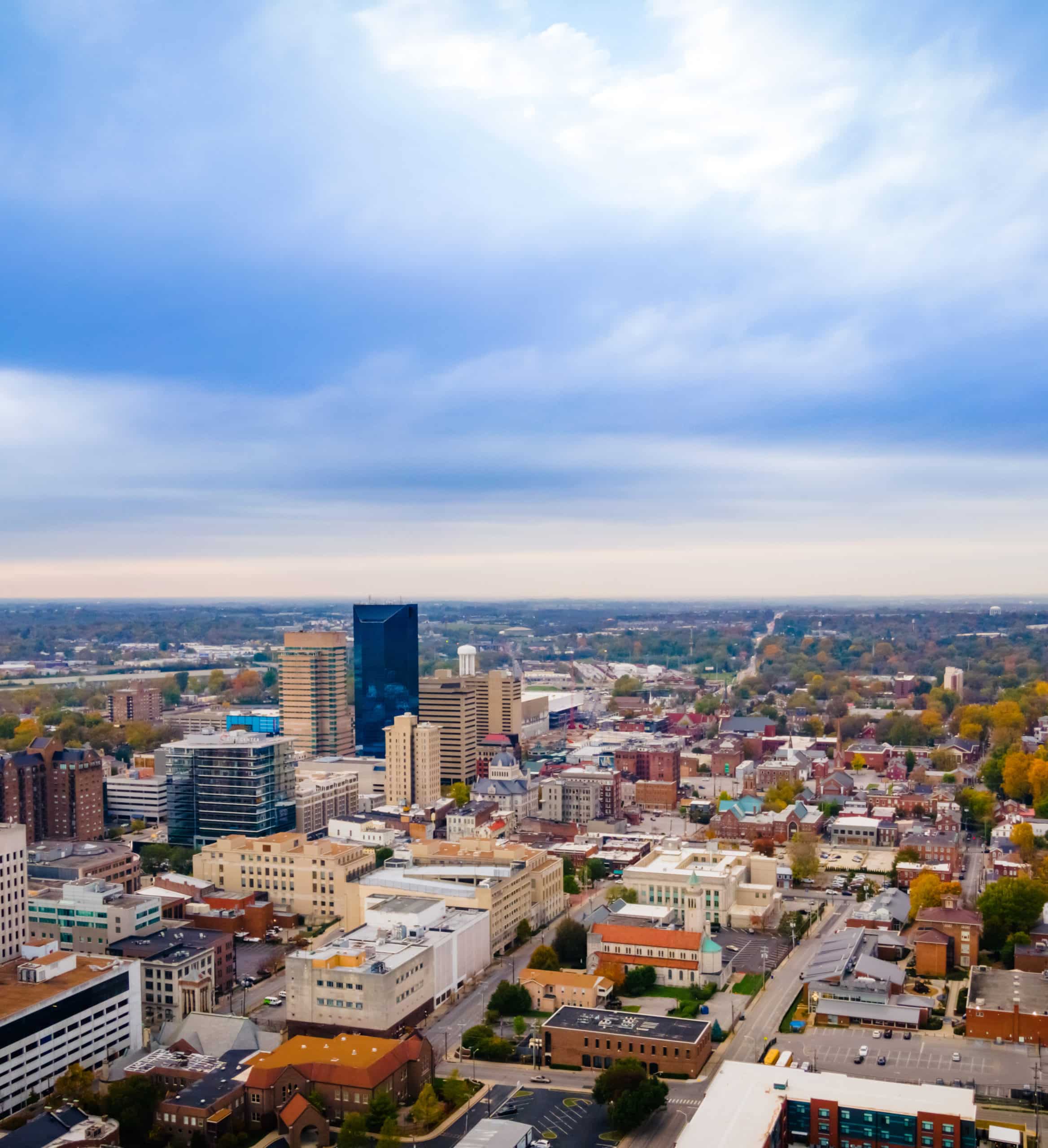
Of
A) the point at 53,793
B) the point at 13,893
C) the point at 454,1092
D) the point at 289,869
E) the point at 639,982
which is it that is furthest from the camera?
the point at 53,793

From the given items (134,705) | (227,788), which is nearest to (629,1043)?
(227,788)

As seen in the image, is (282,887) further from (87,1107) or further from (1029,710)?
(1029,710)

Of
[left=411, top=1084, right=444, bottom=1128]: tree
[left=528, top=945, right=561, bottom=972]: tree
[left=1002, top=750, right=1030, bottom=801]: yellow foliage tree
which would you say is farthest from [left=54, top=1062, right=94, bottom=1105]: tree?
[left=1002, top=750, right=1030, bottom=801]: yellow foliage tree

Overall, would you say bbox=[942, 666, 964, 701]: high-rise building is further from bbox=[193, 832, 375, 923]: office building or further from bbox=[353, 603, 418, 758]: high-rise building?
bbox=[193, 832, 375, 923]: office building

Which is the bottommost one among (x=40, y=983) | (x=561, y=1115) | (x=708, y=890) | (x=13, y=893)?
(x=561, y=1115)

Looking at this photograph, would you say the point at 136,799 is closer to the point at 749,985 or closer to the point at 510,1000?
the point at 510,1000

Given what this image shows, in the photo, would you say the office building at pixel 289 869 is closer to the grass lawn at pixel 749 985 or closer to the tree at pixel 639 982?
the tree at pixel 639 982
